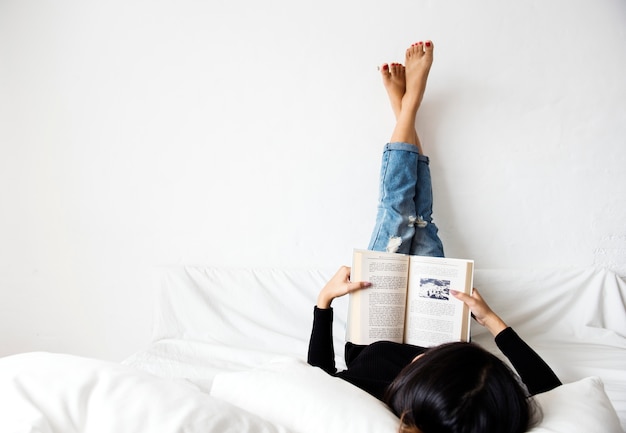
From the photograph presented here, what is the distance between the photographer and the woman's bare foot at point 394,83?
143 cm

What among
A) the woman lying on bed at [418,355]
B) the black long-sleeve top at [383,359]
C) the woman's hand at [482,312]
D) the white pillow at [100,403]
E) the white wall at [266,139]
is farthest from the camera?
the white wall at [266,139]

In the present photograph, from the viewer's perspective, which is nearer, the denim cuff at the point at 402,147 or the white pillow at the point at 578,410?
the white pillow at the point at 578,410

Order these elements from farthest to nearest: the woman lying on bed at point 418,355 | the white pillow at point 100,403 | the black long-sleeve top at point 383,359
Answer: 1. the black long-sleeve top at point 383,359
2. the woman lying on bed at point 418,355
3. the white pillow at point 100,403

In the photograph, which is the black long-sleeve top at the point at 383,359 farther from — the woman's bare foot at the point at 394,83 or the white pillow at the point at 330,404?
the woman's bare foot at the point at 394,83

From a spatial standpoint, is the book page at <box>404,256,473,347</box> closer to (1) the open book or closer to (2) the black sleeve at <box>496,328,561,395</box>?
(1) the open book

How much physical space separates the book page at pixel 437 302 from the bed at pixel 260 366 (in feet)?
0.94

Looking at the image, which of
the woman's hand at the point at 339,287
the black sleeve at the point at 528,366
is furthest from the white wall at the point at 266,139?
the black sleeve at the point at 528,366

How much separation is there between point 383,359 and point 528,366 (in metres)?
0.30

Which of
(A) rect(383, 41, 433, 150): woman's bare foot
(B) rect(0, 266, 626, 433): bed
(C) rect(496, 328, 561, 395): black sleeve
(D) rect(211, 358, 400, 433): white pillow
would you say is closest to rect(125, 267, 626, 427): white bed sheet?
(B) rect(0, 266, 626, 433): bed

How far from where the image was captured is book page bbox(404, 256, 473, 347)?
109cm

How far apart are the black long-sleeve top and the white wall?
0.45 meters

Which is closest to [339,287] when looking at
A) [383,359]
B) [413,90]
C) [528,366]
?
[383,359]

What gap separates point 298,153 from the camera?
59.4 inches

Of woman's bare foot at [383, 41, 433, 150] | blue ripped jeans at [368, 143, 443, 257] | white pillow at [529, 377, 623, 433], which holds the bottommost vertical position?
white pillow at [529, 377, 623, 433]
